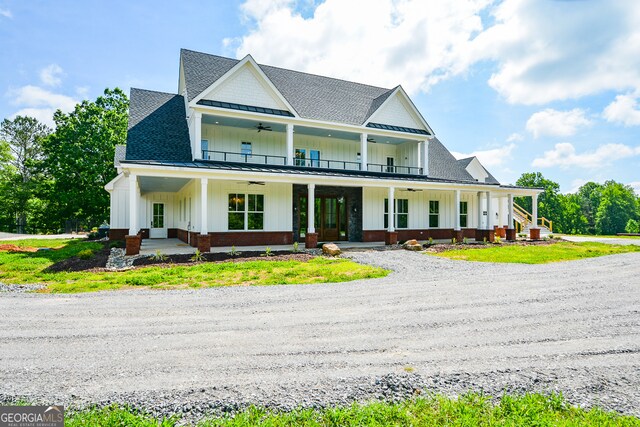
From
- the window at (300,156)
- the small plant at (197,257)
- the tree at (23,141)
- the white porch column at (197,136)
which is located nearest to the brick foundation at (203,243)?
the small plant at (197,257)

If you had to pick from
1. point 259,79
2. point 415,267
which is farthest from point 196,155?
point 415,267

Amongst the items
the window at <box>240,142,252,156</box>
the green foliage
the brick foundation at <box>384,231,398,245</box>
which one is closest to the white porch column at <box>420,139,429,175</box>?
the brick foundation at <box>384,231,398,245</box>

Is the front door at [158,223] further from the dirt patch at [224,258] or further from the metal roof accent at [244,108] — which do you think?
the dirt patch at [224,258]

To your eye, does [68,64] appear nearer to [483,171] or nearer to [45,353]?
[45,353]

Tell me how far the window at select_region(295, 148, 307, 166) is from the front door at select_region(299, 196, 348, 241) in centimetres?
233

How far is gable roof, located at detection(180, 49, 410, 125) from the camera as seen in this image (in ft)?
59.7

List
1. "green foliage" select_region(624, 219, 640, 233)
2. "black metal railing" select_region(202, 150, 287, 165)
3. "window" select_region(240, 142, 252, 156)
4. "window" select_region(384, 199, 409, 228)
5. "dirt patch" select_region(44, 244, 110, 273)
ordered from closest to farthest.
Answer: "dirt patch" select_region(44, 244, 110, 273) < "black metal railing" select_region(202, 150, 287, 165) < "window" select_region(240, 142, 252, 156) < "window" select_region(384, 199, 409, 228) < "green foliage" select_region(624, 219, 640, 233)

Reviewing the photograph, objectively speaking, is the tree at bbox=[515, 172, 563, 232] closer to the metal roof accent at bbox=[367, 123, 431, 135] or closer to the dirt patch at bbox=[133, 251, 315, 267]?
the metal roof accent at bbox=[367, 123, 431, 135]

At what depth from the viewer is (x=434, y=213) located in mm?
21672

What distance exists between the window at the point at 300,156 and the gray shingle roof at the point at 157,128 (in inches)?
A: 230

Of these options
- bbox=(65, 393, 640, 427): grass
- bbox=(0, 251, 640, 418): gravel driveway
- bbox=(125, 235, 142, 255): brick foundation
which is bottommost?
bbox=(65, 393, 640, 427): grass

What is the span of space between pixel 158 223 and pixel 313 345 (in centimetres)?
2147

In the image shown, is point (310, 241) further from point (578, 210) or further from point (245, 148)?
point (578, 210)

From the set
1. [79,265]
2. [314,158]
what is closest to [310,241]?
[314,158]
